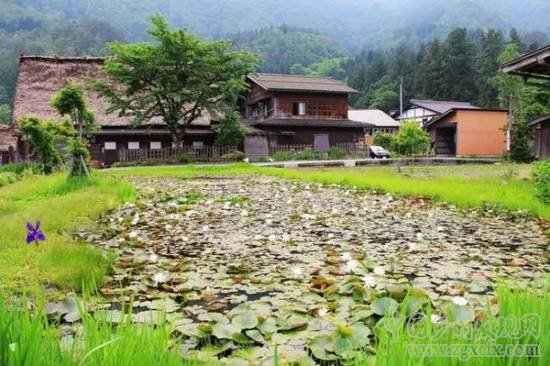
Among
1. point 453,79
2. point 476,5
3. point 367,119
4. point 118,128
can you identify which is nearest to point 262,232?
point 118,128

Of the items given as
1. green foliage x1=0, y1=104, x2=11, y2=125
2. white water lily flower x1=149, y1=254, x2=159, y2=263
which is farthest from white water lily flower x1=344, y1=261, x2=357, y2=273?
green foliage x1=0, y1=104, x2=11, y2=125

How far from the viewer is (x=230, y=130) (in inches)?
1083

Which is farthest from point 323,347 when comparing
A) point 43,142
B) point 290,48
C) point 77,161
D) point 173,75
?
point 290,48

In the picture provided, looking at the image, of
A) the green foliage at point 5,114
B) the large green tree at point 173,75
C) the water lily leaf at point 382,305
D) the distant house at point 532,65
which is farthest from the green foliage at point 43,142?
the green foliage at point 5,114

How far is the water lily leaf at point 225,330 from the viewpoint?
223 cm

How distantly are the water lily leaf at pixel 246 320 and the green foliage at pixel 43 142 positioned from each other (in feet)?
47.8

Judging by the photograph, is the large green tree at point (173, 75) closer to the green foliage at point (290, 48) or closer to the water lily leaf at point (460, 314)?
the water lily leaf at point (460, 314)

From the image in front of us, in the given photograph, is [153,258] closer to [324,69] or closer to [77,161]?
[77,161]

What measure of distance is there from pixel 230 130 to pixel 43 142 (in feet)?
43.6

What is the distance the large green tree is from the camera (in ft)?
82.3

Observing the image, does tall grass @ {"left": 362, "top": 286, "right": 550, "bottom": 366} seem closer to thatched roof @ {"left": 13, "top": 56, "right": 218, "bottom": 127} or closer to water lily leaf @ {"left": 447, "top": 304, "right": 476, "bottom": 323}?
water lily leaf @ {"left": 447, "top": 304, "right": 476, "bottom": 323}

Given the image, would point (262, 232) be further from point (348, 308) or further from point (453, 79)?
point (453, 79)

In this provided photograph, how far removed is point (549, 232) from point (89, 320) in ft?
16.7

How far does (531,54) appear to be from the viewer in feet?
30.5
